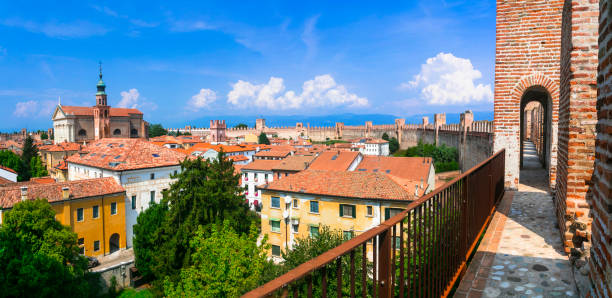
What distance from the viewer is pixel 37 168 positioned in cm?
5125

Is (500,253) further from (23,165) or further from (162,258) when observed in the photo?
(23,165)

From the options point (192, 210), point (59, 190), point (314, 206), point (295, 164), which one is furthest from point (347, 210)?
point (59, 190)

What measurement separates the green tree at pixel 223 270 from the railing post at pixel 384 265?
554 inches

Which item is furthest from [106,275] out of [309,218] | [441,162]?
[441,162]

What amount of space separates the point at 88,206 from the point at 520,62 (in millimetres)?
26005

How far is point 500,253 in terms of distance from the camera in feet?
16.0

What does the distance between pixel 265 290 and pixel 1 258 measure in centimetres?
2009

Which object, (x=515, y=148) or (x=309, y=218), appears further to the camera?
(x=309, y=218)

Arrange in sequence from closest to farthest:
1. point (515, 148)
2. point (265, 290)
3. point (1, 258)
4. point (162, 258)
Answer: point (265, 290), point (515, 148), point (1, 258), point (162, 258)

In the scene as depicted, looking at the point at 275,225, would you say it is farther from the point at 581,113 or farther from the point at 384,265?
the point at 384,265

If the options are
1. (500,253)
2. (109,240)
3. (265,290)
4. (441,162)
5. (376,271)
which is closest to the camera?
(265,290)

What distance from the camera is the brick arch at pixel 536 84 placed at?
9.42 m

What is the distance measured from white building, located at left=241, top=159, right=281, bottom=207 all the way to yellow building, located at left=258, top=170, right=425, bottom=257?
52.0 feet

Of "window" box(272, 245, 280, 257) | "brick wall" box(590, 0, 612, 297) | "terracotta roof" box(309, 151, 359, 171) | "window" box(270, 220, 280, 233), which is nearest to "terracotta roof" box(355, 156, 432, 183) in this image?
"terracotta roof" box(309, 151, 359, 171)
